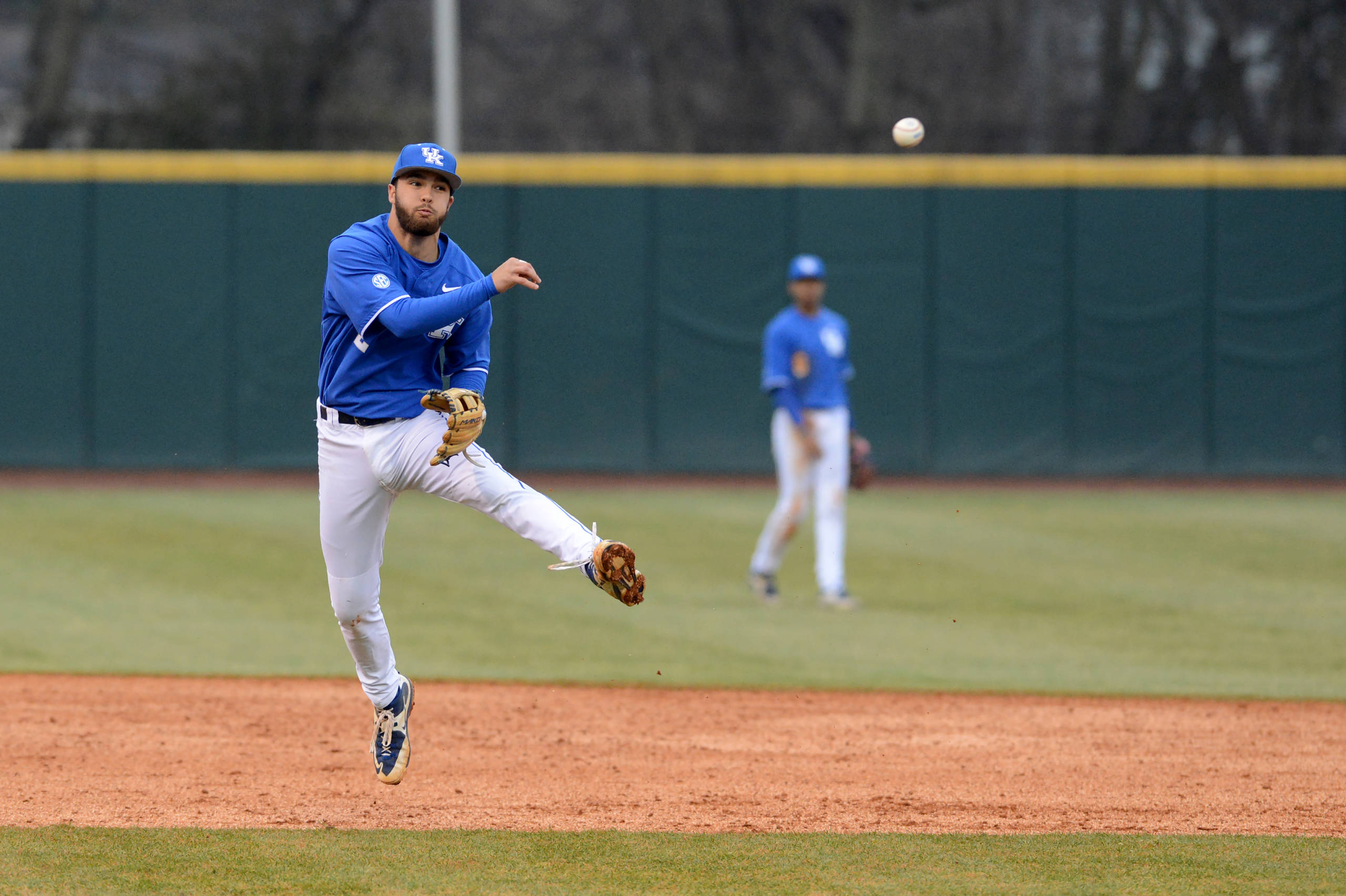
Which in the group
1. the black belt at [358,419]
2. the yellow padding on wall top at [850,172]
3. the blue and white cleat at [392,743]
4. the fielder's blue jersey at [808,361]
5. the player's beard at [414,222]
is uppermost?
the yellow padding on wall top at [850,172]

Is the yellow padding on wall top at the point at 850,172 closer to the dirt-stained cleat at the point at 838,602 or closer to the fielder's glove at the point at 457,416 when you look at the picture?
the dirt-stained cleat at the point at 838,602

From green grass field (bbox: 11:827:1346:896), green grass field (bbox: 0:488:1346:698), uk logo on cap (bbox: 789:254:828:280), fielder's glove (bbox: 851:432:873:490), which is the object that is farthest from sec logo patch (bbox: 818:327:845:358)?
green grass field (bbox: 11:827:1346:896)

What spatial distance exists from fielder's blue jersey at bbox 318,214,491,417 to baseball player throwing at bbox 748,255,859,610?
458 centimetres

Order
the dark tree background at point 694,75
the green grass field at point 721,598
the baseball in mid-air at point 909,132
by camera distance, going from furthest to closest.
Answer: the dark tree background at point 694,75 → the green grass field at point 721,598 → the baseball in mid-air at point 909,132

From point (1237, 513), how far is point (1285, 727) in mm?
7166

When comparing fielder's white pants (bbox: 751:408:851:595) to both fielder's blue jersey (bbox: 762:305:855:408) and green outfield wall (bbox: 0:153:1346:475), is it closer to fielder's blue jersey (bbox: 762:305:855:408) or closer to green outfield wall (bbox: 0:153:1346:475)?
fielder's blue jersey (bbox: 762:305:855:408)

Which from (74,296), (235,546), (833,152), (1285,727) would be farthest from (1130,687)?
(833,152)

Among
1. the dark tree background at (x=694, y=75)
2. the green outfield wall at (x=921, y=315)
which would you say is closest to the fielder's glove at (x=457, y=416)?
the green outfield wall at (x=921, y=315)

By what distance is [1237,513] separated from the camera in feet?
46.4

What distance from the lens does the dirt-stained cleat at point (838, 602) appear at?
1012 cm

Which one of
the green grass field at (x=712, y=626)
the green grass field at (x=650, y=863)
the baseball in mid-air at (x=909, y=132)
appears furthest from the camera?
the baseball in mid-air at (x=909, y=132)

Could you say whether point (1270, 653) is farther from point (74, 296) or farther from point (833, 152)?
point (833, 152)

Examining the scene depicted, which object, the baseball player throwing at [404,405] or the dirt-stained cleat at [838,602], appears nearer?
the baseball player throwing at [404,405]

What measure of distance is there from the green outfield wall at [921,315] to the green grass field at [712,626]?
75 cm
